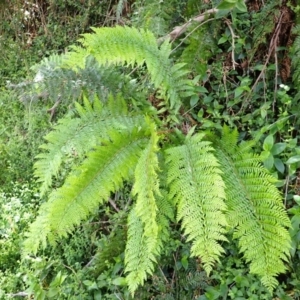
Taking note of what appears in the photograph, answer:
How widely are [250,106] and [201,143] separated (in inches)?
20.3

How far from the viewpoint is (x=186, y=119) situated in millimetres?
1964

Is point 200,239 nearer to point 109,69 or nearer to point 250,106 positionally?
point 250,106

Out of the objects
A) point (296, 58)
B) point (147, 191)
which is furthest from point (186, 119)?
point (147, 191)

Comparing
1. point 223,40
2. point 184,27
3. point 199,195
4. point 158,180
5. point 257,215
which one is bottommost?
point 257,215

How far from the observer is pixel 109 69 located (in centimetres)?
199

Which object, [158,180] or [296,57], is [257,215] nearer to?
[158,180]

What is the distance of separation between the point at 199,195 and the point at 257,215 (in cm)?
24

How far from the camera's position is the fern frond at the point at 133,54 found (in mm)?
1561

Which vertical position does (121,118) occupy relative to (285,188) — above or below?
above

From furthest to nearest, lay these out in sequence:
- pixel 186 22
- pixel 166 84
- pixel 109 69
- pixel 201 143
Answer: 1. pixel 186 22
2. pixel 109 69
3. pixel 166 84
4. pixel 201 143

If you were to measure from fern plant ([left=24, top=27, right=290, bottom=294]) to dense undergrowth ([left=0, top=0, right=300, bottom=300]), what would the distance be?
0.22 ft

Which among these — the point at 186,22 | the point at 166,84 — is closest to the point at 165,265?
the point at 166,84

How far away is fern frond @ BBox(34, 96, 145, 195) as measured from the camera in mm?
1700

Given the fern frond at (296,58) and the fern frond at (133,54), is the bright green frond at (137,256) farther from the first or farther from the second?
the fern frond at (296,58)
